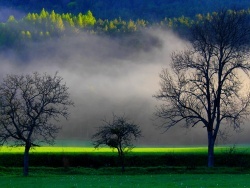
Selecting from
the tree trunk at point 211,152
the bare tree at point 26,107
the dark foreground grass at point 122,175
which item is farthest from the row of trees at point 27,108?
the tree trunk at point 211,152

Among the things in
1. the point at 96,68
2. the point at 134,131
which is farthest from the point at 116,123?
the point at 96,68

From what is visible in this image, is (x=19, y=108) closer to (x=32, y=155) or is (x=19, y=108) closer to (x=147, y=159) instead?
(x=32, y=155)

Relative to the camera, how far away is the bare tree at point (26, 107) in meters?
59.4

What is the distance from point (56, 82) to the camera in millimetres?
61531

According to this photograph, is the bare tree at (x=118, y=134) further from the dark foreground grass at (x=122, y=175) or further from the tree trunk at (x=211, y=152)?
the tree trunk at (x=211, y=152)

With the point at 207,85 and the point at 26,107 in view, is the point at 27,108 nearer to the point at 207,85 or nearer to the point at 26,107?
the point at 26,107

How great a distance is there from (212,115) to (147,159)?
1084 centimetres

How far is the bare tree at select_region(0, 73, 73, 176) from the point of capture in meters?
59.4

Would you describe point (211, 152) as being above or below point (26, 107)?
below

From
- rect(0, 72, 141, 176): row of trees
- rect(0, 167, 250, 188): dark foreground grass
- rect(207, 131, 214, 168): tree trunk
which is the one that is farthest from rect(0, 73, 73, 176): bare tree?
rect(207, 131, 214, 168): tree trunk

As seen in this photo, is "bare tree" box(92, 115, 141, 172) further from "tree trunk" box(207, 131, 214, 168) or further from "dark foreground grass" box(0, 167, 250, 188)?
"tree trunk" box(207, 131, 214, 168)

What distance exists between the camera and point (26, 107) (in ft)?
197

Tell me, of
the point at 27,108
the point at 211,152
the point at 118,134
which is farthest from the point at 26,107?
the point at 211,152

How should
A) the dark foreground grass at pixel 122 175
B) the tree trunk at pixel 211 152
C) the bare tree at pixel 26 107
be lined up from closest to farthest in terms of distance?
the dark foreground grass at pixel 122 175, the bare tree at pixel 26 107, the tree trunk at pixel 211 152
